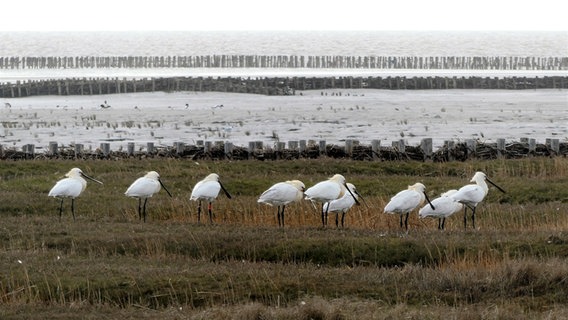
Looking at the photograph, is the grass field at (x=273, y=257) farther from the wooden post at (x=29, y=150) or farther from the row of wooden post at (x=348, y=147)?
the wooden post at (x=29, y=150)

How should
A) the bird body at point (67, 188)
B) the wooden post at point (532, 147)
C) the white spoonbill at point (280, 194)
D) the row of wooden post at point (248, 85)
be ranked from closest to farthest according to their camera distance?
the white spoonbill at point (280, 194), the bird body at point (67, 188), the wooden post at point (532, 147), the row of wooden post at point (248, 85)

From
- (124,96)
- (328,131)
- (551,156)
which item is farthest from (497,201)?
(124,96)

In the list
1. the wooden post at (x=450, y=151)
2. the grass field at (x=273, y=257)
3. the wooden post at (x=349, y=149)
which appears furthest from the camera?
the wooden post at (x=349, y=149)

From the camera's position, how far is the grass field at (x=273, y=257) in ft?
39.5

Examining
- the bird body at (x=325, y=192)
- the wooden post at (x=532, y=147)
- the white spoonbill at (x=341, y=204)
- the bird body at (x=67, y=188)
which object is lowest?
the wooden post at (x=532, y=147)

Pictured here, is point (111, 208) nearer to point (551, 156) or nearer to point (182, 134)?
point (551, 156)

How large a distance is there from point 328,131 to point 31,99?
77.6 feet

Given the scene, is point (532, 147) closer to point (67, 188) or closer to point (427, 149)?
point (427, 149)

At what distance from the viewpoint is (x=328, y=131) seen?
37.7m

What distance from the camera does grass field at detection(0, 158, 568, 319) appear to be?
12.0 meters

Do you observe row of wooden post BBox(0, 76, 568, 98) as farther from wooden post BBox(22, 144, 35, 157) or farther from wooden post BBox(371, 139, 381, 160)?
wooden post BBox(371, 139, 381, 160)

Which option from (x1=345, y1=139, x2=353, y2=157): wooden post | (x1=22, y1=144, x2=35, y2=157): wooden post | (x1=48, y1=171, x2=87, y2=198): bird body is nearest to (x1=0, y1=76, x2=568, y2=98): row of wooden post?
(x1=22, y1=144, x2=35, y2=157): wooden post

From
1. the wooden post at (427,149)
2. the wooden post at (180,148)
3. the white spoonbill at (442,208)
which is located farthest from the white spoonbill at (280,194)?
the wooden post at (180,148)

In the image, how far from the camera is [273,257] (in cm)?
1534
